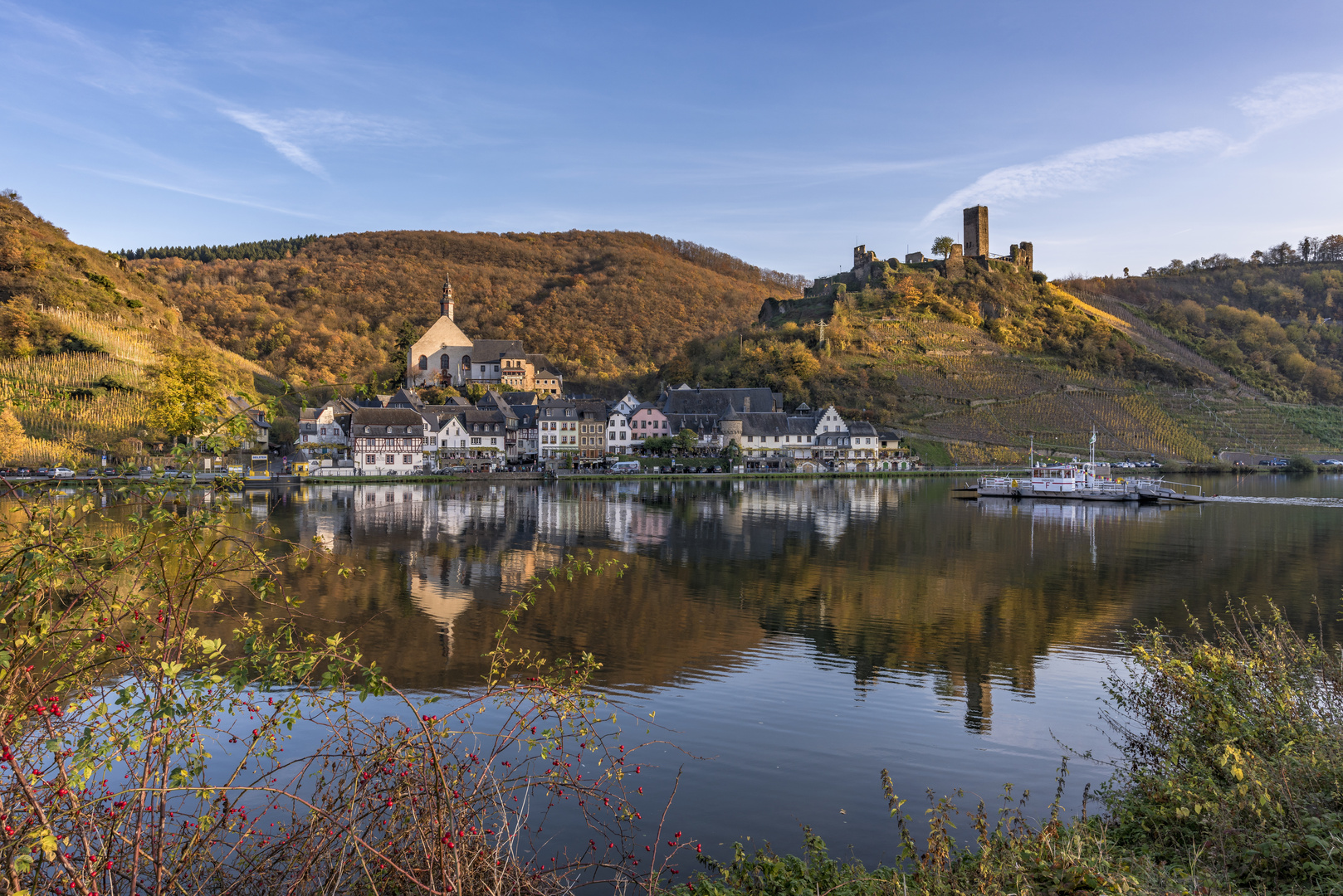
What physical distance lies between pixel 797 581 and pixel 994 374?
8742 cm

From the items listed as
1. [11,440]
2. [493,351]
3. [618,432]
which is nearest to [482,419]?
[618,432]

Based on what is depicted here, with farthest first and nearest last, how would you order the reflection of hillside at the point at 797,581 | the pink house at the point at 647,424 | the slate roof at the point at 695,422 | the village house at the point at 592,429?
1. the slate roof at the point at 695,422
2. the pink house at the point at 647,424
3. the village house at the point at 592,429
4. the reflection of hillside at the point at 797,581

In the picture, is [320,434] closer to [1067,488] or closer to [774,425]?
[774,425]

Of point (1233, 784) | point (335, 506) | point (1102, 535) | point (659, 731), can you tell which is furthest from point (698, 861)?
point (335, 506)

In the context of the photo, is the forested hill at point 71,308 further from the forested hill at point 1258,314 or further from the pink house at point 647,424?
the forested hill at point 1258,314

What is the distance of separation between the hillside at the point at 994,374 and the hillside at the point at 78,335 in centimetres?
5653

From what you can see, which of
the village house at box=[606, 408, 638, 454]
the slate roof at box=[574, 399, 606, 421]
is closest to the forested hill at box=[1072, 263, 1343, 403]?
the village house at box=[606, 408, 638, 454]

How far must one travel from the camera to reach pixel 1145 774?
8.62 meters

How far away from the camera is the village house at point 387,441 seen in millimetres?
70938

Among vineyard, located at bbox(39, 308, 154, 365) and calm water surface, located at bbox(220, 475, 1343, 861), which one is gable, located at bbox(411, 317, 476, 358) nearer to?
vineyard, located at bbox(39, 308, 154, 365)

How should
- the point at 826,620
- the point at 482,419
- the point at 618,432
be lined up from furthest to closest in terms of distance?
the point at 618,432, the point at 482,419, the point at 826,620

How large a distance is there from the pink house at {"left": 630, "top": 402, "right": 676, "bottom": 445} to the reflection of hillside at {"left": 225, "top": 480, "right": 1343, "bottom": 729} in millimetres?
39398

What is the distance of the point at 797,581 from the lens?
2245cm

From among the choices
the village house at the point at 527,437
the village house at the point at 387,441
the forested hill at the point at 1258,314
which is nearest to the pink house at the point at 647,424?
the village house at the point at 527,437
